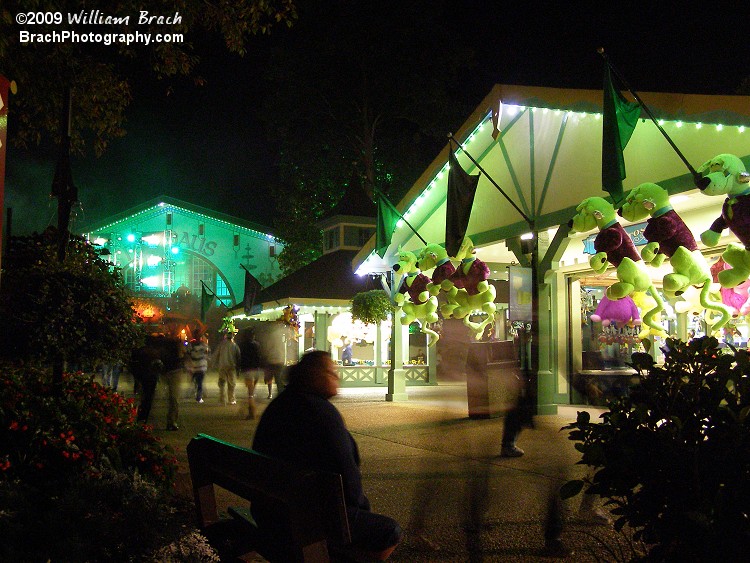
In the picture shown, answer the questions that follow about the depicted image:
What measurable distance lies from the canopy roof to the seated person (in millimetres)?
6507

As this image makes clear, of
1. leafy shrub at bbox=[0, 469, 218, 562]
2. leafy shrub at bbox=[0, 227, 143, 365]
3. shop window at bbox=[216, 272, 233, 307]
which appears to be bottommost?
leafy shrub at bbox=[0, 469, 218, 562]

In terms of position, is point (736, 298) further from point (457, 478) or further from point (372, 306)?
point (372, 306)

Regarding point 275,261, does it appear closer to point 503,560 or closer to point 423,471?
point 423,471

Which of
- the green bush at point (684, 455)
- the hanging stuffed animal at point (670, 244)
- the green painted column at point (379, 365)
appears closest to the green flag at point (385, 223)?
the hanging stuffed animal at point (670, 244)

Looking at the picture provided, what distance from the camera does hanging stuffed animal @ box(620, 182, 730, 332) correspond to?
8.39m

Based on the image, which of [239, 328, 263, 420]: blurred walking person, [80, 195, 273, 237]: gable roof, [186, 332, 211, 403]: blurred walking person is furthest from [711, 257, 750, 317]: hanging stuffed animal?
[80, 195, 273, 237]: gable roof

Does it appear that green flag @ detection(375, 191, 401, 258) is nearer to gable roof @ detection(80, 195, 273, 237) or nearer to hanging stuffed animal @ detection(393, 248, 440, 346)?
hanging stuffed animal @ detection(393, 248, 440, 346)

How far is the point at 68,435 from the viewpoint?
5.77m

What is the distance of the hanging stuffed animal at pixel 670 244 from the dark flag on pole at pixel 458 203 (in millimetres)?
3748

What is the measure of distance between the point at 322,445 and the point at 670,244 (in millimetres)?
6260

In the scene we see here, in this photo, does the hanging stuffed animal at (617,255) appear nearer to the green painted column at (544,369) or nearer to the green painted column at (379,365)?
the green painted column at (544,369)

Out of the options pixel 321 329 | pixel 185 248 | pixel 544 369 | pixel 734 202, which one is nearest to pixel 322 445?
pixel 734 202

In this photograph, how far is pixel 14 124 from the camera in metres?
11.6

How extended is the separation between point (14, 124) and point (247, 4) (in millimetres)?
4694
